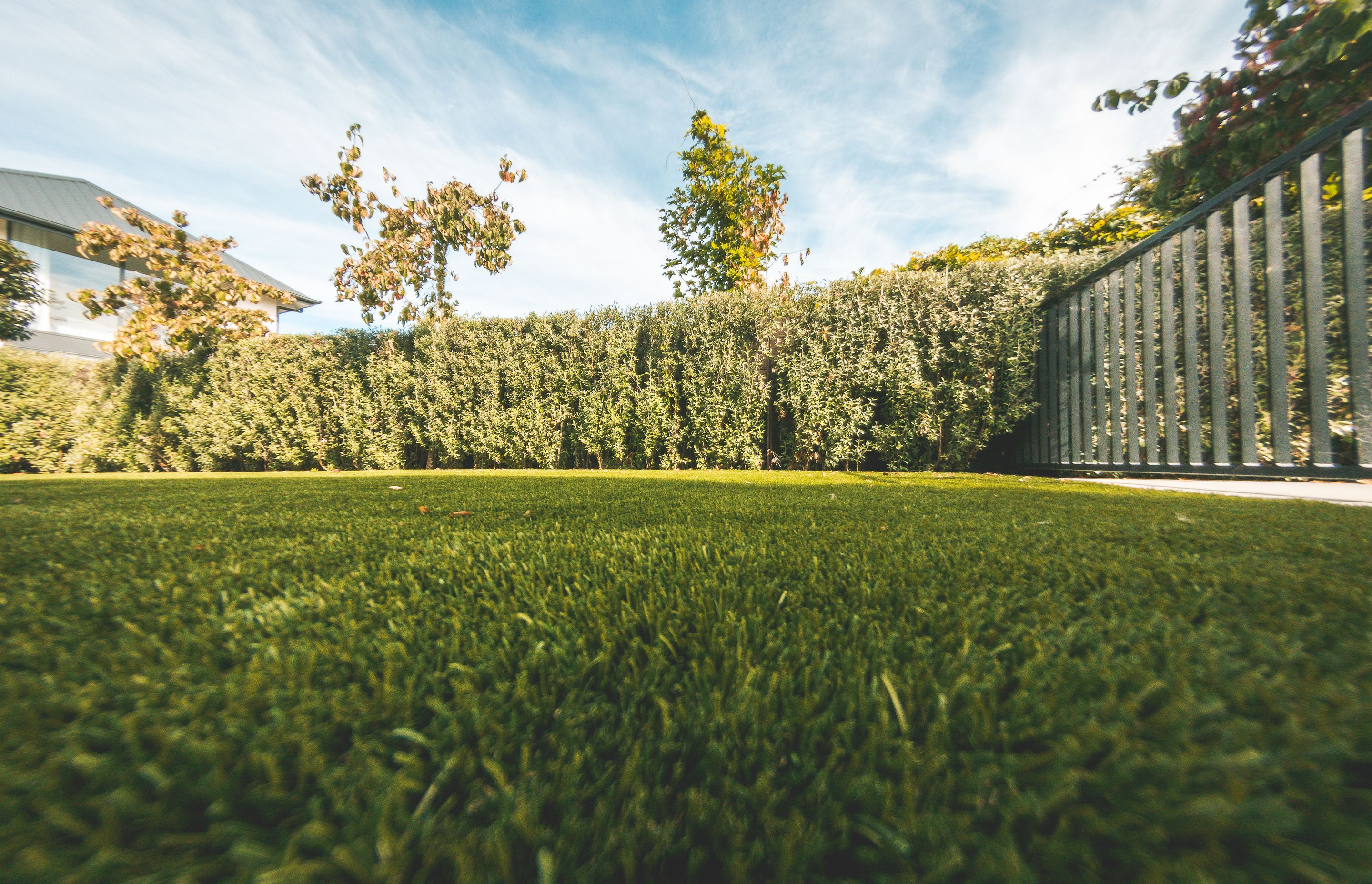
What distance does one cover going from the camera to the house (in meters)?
14.9

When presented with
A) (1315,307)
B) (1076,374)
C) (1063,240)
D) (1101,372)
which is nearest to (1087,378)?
(1076,374)

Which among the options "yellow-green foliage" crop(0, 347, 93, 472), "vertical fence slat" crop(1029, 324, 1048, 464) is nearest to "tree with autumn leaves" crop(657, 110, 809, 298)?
"vertical fence slat" crop(1029, 324, 1048, 464)

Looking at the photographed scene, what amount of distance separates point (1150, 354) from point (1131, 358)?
1.04 ft

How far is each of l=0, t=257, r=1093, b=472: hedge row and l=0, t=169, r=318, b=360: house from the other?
637 cm

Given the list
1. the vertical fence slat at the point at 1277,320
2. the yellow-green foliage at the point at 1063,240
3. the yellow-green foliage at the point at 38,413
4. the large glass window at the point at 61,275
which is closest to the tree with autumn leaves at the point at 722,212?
the yellow-green foliage at the point at 1063,240

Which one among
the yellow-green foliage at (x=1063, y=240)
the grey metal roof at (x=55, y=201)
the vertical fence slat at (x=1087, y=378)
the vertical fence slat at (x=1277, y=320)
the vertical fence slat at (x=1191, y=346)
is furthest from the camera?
the grey metal roof at (x=55, y=201)

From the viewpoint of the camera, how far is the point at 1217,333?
12.0 ft

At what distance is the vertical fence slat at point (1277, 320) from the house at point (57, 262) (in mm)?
20399

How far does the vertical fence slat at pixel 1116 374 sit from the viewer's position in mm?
4621

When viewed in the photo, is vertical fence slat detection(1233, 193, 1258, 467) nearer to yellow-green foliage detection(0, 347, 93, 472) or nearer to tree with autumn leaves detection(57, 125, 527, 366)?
tree with autumn leaves detection(57, 125, 527, 366)

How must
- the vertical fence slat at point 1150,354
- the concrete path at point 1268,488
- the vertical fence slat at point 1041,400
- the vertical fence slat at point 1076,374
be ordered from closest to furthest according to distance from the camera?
1. the concrete path at point 1268,488
2. the vertical fence slat at point 1150,354
3. the vertical fence slat at point 1076,374
4. the vertical fence slat at point 1041,400

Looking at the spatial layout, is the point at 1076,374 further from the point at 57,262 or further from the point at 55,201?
the point at 55,201

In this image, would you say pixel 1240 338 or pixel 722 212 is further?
pixel 722 212

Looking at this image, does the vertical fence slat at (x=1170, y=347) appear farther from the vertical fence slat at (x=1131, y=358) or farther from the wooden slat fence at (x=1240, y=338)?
the vertical fence slat at (x=1131, y=358)
